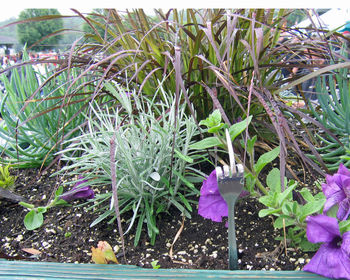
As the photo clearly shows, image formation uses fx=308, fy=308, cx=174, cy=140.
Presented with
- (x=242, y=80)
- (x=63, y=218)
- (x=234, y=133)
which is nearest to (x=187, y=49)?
(x=242, y=80)

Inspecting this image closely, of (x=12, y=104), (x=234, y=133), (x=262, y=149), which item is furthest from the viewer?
(x=12, y=104)

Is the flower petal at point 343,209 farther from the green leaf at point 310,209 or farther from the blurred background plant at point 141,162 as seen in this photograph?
the blurred background plant at point 141,162

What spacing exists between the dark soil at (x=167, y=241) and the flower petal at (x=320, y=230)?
0.13 metres

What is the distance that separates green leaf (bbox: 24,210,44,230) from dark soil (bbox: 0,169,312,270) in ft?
0.06

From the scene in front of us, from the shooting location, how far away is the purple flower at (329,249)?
0.51m

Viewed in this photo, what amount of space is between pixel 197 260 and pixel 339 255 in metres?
0.30

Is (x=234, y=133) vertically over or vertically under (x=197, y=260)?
over

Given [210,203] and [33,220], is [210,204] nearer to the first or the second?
[210,203]

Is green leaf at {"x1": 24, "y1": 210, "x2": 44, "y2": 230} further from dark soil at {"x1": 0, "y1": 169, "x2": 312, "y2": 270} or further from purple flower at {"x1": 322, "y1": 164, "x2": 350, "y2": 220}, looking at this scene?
purple flower at {"x1": 322, "y1": 164, "x2": 350, "y2": 220}

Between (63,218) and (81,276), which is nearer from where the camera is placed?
(81,276)

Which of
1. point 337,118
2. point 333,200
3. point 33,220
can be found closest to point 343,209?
point 333,200

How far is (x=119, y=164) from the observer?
2.81 ft

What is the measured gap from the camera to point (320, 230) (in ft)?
1.83

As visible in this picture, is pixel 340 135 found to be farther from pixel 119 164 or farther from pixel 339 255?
pixel 119 164
